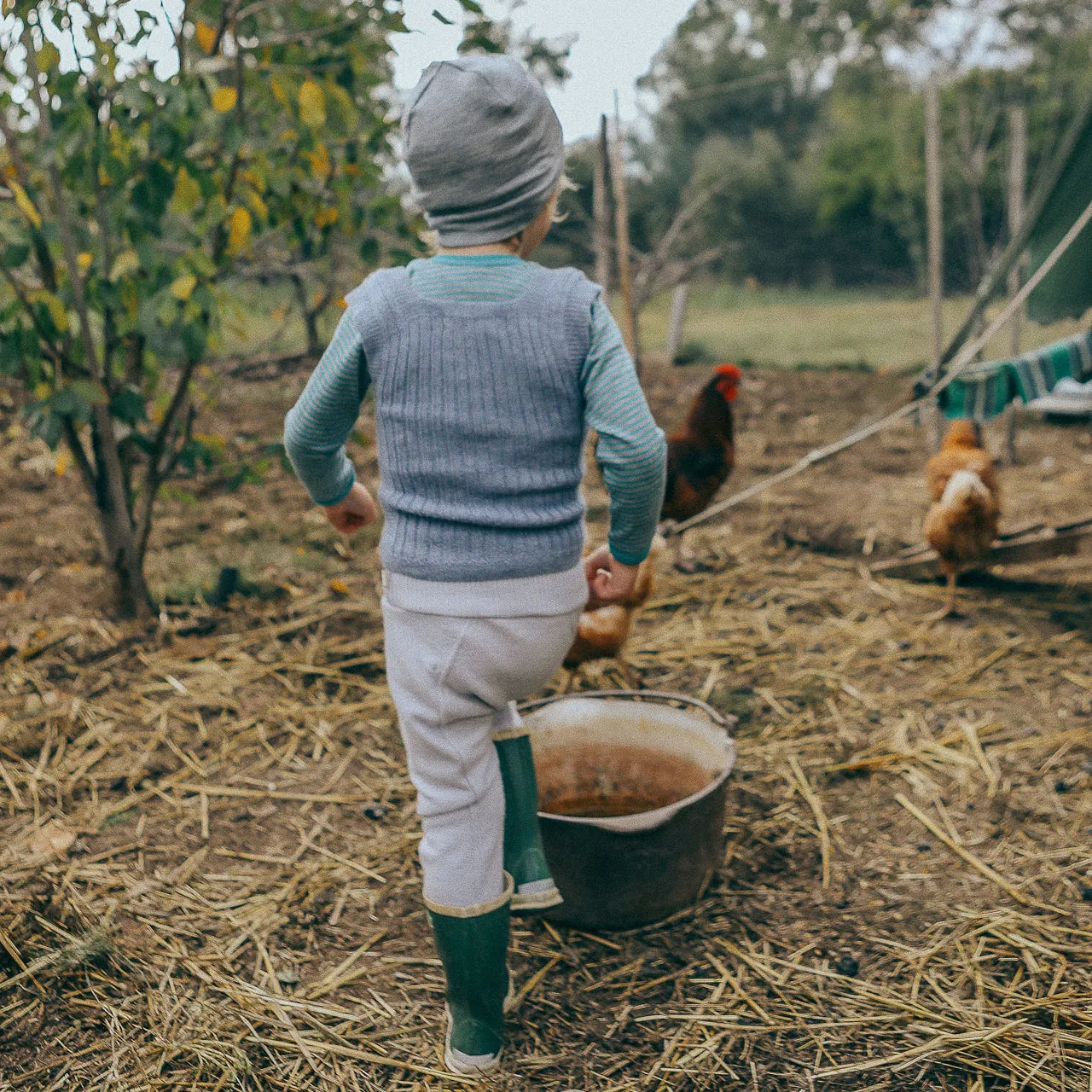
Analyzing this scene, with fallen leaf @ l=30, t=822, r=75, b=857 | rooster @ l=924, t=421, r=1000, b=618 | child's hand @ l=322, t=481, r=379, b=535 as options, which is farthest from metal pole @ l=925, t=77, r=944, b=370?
fallen leaf @ l=30, t=822, r=75, b=857

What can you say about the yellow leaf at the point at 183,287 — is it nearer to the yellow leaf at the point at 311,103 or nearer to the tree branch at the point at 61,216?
the tree branch at the point at 61,216

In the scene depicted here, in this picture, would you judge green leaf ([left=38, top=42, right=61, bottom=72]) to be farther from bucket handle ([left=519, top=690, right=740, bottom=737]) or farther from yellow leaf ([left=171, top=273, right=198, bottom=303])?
bucket handle ([left=519, top=690, right=740, bottom=737])

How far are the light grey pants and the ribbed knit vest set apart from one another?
0.30 ft

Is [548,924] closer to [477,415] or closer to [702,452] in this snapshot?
[477,415]

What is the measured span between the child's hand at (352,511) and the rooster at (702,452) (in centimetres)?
198

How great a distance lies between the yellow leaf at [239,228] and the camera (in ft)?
9.17

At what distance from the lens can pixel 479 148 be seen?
55.5 inches

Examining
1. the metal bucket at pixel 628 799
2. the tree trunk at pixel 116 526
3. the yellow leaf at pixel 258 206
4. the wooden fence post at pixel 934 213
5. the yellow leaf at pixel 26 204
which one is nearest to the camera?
the metal bucket at pixel 628 799

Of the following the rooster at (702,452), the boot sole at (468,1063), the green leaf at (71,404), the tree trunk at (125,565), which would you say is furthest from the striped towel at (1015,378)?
the tree trunk at (125,565)

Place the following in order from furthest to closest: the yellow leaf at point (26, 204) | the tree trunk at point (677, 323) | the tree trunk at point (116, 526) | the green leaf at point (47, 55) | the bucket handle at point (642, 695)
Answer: the tree trunk at point (677, 323) < the tree trunk at point (116, 526) < the yellow leaf at point (26, 204) < the green leaf at point (47, 55) < the bucket handle at point (642, 695)

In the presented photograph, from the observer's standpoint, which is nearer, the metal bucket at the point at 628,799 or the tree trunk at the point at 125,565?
the metal bucket at the point at 628,799

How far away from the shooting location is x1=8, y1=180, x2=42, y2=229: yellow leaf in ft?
8.73

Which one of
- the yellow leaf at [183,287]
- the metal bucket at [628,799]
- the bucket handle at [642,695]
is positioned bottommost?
the metal bucket at [628,799]

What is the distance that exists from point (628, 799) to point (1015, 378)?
2066 millimetres
